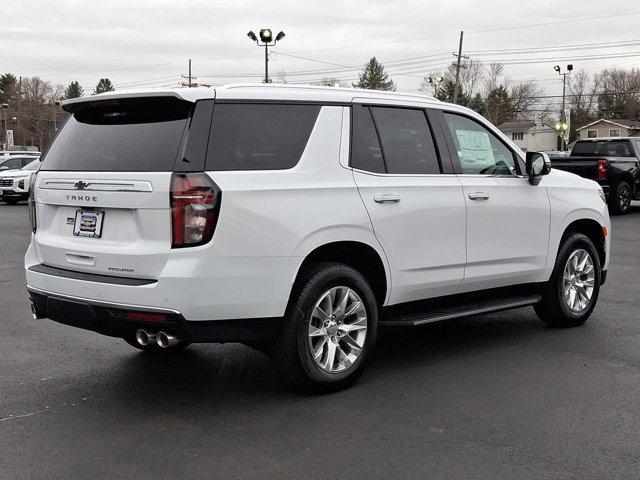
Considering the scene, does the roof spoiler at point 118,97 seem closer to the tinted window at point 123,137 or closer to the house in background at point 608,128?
the tinted window at point 123,137

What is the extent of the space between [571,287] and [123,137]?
13.5 feet

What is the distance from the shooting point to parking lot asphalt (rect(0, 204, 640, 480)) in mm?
3629

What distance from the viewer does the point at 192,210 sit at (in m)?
4.07

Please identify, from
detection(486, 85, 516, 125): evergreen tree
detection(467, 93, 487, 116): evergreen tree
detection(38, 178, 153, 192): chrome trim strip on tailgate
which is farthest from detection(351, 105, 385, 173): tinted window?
detection(486, 85, 516, 125): evergreen tree

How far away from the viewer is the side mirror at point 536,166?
599 centimetres

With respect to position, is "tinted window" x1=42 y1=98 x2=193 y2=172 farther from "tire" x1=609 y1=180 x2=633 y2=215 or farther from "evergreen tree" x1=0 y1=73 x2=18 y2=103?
"evergreen tree" x1=0 y1=73 x2=18 y2=103

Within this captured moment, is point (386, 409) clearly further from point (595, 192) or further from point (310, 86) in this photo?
point (595, 192)

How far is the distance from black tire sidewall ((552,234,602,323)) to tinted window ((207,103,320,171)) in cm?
280

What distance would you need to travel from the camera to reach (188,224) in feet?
13.3

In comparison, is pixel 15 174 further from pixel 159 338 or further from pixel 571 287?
pixel 159 338

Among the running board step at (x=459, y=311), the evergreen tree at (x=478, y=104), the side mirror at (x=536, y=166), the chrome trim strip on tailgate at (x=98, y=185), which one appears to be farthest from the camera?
the evergreen tree at (x=478, y=104)

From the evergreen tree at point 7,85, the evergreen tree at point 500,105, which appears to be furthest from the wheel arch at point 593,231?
the evergreen tree at point 7,85

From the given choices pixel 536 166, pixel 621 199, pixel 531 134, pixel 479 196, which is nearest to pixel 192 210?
pixel 479 196

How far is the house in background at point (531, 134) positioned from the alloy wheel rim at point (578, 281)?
347 ft
